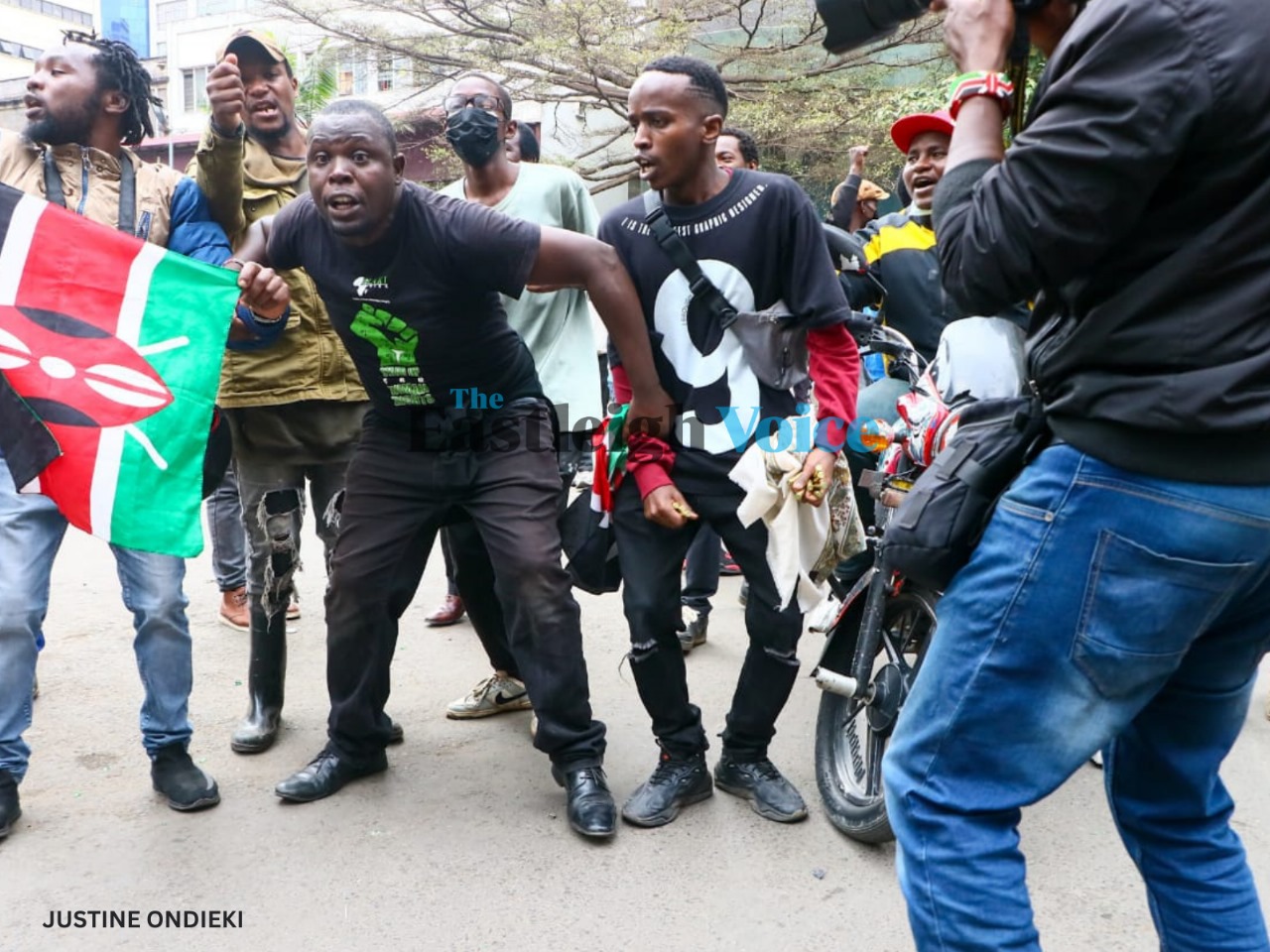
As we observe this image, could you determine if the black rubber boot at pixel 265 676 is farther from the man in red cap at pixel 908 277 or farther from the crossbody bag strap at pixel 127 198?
the man in red cap at pixel 908 277

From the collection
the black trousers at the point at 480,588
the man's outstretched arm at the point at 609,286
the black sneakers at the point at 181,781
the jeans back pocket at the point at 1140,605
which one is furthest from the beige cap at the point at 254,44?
the jeans back pocket at the point at 1140,605

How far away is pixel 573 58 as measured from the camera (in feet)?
47.1

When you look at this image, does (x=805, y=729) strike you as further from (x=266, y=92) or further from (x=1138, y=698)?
(x=266, y=92)

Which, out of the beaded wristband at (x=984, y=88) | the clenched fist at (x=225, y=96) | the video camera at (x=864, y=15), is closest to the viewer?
the beaded wristband at (x=984, y=88)

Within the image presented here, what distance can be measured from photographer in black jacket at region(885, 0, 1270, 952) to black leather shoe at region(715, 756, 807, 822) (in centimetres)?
147

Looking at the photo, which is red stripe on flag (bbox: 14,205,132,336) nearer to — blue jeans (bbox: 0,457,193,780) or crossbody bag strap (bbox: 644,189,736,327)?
blue jeans (bbox: 0,457,193,780)

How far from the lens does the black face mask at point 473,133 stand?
4.24 m

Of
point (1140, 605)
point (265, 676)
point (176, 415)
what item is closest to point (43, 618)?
point (176, 415)

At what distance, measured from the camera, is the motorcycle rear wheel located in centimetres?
301

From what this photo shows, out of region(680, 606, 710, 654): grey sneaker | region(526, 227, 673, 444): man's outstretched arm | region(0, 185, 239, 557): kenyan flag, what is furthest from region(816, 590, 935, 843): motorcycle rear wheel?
region(0, 185, 239, 557): kenyan flag

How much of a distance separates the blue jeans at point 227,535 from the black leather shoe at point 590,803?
2436 mm

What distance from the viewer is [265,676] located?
12.3ft

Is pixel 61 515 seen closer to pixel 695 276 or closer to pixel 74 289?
pixel 74 289

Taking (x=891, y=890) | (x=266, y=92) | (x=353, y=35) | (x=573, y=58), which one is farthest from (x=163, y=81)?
(x=891, y=890)
